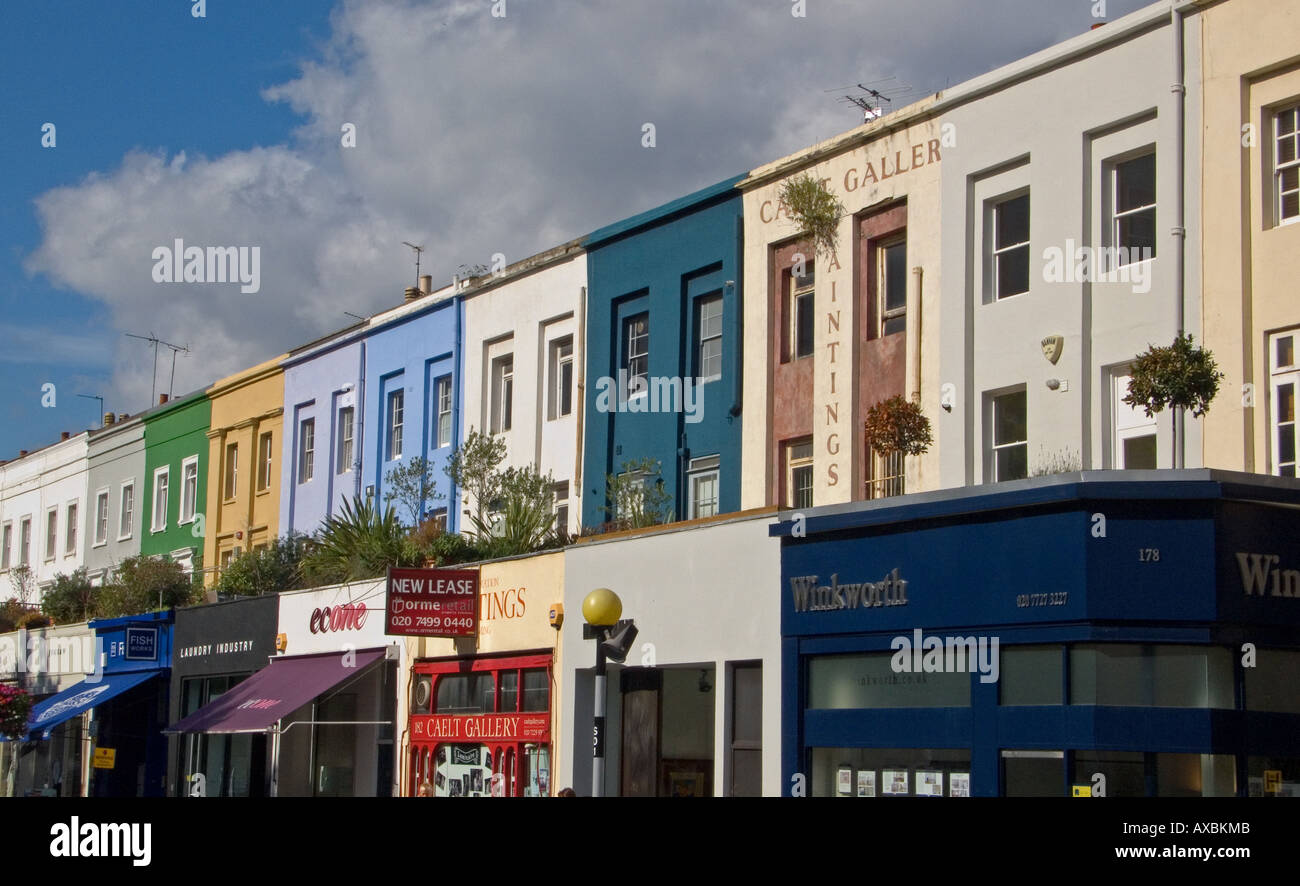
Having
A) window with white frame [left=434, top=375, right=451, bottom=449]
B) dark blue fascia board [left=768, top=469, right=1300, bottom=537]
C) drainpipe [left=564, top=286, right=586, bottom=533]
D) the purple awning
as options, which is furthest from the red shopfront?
dark blue fascia board [left=768, top=469, right=1300, bottom=537]

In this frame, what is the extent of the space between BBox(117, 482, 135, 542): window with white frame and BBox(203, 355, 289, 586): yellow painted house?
5.20 meters

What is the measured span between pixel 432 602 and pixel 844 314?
7.47 meters

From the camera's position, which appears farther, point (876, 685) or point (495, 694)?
point (495, 694)

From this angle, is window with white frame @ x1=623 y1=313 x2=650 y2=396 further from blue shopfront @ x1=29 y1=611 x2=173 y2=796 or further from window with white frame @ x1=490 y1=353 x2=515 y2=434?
blue shopfront @ x1=29 y1=611 x2=173 y2=796

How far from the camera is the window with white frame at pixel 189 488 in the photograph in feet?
130

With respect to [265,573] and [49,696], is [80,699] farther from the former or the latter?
[265,573]

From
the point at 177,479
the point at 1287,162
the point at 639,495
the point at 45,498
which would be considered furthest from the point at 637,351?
the point at 45,498

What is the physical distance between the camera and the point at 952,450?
19906 mm

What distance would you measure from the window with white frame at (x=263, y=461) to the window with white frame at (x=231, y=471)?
1.16m

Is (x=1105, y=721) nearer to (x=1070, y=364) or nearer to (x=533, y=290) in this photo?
(x=1070, y=364)

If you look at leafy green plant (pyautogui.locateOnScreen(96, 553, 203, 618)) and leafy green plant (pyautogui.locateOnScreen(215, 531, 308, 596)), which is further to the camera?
leafy green plant (pyautogui.locateOnScreen(96, 553, 203, 618))

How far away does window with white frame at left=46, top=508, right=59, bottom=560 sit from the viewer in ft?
156

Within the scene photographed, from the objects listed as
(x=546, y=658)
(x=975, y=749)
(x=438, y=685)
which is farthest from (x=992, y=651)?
(x=438, y=685)
